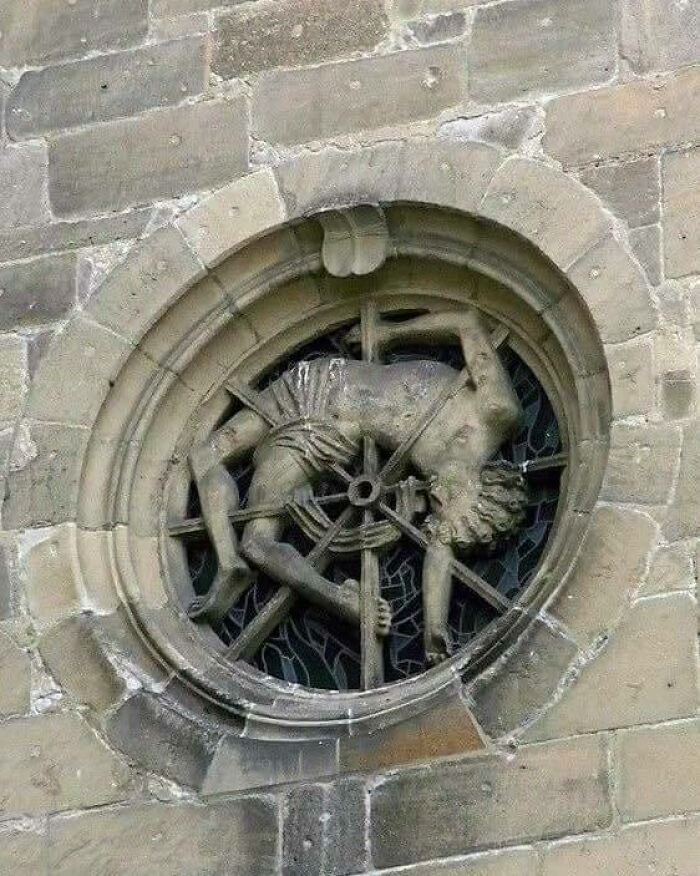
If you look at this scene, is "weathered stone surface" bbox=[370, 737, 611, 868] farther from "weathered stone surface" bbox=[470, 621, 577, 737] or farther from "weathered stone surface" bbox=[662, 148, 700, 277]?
"weathered stone surface" bbox=[662, 148, 700, 277]

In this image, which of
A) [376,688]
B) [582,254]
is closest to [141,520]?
[376,688]

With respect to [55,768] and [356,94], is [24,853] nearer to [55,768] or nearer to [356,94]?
[55,768]

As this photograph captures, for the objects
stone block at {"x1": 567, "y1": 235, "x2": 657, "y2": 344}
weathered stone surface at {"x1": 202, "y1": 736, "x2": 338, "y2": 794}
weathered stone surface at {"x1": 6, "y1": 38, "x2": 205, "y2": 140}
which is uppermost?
weathered stone surface at {"x1": 6, "y1": 38, "x2": 205, "y2": 140}

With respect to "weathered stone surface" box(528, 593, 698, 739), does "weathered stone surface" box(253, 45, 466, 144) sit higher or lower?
higher

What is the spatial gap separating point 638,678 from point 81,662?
177 centimetres

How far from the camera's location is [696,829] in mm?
7676

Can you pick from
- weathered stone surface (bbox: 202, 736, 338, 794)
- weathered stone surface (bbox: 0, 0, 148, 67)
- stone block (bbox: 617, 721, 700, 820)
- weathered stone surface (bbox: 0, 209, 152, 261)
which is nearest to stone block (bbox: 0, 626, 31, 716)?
weathered stone surface (bbox: 202, 736, 338, 794)

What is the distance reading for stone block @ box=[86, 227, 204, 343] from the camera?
9.05 metres

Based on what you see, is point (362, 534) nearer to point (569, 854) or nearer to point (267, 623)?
point (267, 623)

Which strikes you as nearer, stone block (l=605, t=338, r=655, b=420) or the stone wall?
the stone wall

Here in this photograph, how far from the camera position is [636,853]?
770cm

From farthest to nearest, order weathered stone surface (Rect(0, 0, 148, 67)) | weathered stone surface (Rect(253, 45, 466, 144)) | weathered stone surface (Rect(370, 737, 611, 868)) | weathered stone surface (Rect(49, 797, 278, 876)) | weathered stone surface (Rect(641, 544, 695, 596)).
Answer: weathered stone surface (Rect(0, 0, 148, 67)) → weathered stone surface (Rect(253, 45, 466, 144)) → weathered stone surface (Rect(49, 797, 278, 876)) → weathered stone surface (Rect(641, 544, 695, 596)) → weathered stone surface (Rect(370, 737, 611, 868))

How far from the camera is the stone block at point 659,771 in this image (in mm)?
7727

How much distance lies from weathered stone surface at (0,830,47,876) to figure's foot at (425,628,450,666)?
1260mm
